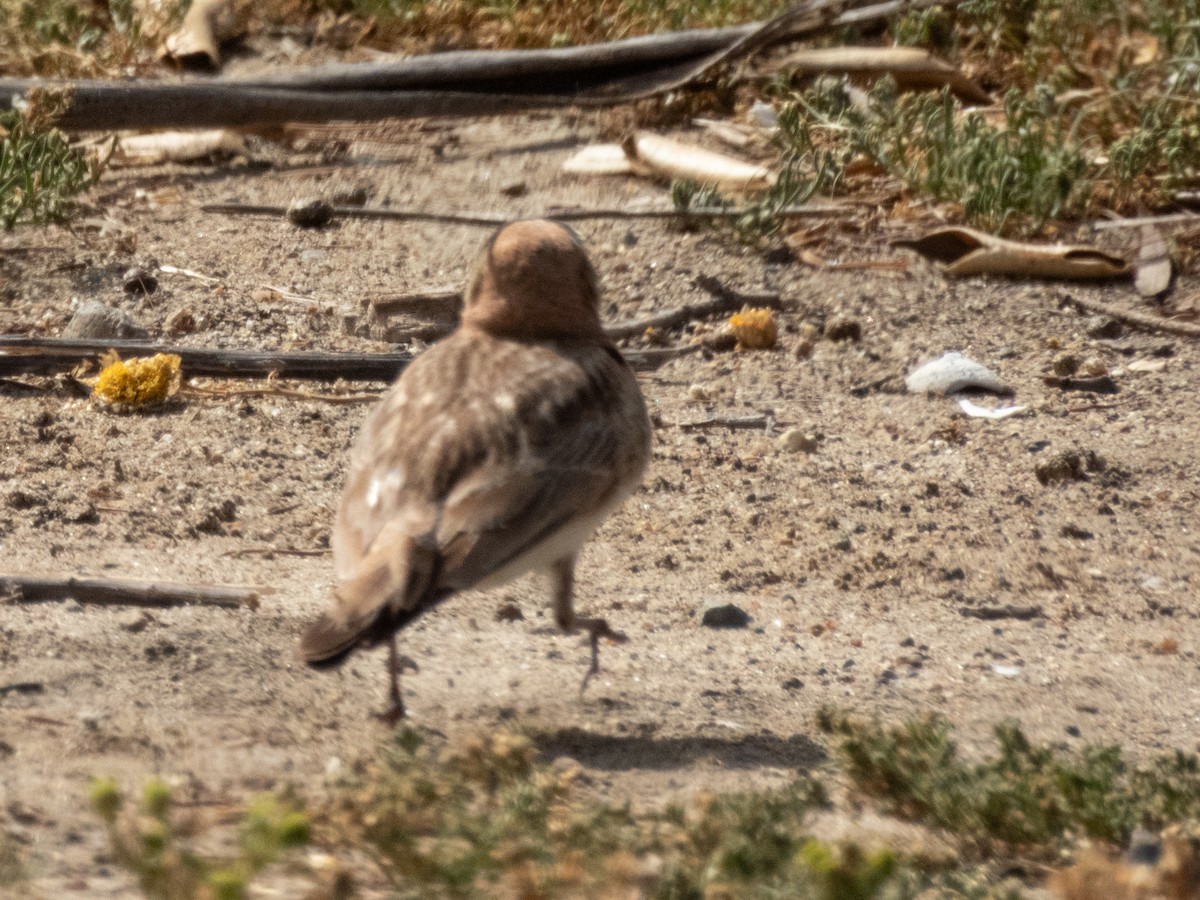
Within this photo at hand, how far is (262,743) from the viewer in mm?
3850

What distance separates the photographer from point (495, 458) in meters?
4.05

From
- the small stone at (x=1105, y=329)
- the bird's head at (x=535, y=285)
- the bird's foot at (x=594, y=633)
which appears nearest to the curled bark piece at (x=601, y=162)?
the small stone at (x=1105, y=329)

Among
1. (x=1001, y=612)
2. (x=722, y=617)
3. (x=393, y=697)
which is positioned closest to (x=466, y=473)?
(x=393, y=697)

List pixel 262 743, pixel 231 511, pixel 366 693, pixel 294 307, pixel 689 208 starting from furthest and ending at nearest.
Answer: pixel 689 208, pixel 294 307, pixel 231 511, pixel 366 693, pixel 262 743

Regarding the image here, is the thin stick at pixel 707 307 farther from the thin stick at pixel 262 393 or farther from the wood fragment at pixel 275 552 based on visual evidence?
the wood fragment at pixel 275 552

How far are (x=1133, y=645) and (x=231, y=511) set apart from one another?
2807 millimetres

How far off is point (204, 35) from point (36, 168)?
241 cm

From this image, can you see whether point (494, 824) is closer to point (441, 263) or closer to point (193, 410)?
point (193, 410)

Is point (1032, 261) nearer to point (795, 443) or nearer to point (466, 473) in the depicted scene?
point (795, 443)

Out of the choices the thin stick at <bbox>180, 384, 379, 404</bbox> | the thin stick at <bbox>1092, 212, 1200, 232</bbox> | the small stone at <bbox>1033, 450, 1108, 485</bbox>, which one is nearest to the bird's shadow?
the small stone at <bbox>1033, 450, 1108, 485</bbox>

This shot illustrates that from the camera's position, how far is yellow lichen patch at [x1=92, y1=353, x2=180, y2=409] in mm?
6062

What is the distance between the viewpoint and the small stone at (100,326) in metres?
6.56

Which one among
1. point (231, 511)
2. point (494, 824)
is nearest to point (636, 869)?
point (494, 824)

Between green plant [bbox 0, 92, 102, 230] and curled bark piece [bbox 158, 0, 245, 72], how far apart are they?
1.87m
